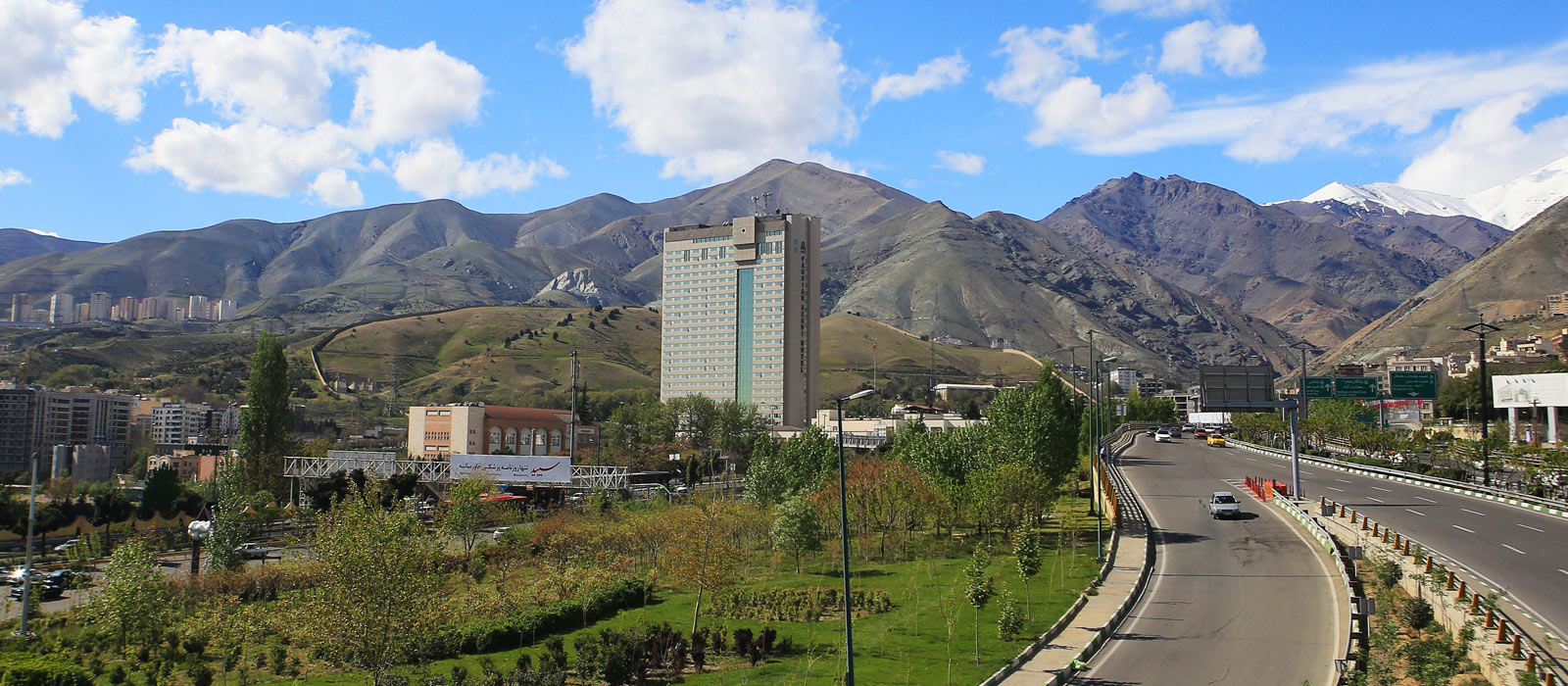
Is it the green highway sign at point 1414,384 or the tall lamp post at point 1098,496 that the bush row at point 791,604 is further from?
the green highway sign at point 1414,384

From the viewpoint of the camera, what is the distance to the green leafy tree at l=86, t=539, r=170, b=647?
3869cm

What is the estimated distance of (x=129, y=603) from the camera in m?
38.8

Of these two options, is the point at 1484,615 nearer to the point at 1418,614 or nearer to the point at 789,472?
the point at 1418,614

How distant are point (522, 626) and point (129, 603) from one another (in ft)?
48.9

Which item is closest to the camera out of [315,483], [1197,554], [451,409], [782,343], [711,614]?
[711,614]

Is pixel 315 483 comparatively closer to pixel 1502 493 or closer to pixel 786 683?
pixel 786 683

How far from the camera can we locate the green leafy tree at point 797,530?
52469mm

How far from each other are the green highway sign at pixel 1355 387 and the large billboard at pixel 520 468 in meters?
75.1

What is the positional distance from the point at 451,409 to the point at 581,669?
Answer: 10531 centimetres

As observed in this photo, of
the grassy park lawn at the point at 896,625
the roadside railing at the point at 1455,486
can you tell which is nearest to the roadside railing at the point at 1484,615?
the grassy park lawn at the point at 896,625

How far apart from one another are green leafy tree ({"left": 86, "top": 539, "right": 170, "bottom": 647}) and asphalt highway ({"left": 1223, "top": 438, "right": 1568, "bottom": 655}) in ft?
150

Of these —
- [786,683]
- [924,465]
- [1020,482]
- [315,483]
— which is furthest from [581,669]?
[315,483]

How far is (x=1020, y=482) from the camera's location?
53812 mm

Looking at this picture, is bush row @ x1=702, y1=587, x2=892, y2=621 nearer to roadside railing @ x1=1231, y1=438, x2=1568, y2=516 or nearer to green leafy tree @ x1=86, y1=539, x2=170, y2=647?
green leafy tree @ x1=86, y1=539, x2=170, y2=647
